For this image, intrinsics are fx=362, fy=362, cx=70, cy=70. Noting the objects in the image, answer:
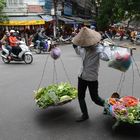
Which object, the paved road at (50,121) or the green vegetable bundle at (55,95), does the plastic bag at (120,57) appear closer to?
the paved road at (50,121)

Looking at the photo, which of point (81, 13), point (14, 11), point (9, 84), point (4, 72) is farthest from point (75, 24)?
point (9, 84)

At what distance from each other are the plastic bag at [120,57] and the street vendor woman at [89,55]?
10 centimetres

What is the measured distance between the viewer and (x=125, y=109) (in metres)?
5.47

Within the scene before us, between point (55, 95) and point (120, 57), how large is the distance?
4.69ft

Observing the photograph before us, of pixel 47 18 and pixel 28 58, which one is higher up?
pixel 47 18

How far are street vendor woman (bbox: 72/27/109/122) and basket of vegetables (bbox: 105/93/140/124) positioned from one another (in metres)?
0.47

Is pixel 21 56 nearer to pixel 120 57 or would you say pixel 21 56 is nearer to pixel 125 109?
pixel 120 57

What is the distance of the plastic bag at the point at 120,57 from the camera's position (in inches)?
225

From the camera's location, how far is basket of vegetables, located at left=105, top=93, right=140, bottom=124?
534cm

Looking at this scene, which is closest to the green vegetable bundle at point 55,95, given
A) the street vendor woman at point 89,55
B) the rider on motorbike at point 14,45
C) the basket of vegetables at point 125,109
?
the street vendor woman at point 89,55

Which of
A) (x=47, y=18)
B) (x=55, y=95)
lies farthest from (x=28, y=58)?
(x=47, y=18)

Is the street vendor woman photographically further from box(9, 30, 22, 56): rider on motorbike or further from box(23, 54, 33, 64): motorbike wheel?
box(9, 30, 22, 56): rider on motorbike

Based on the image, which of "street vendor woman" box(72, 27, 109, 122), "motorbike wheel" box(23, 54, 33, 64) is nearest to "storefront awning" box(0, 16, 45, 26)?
"motorbike wheel" box(23, 54, 33, 64)

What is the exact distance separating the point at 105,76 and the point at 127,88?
2315mm
